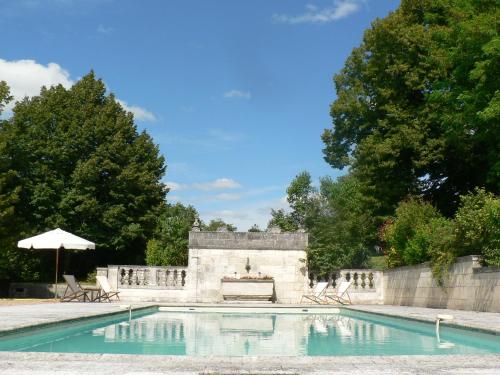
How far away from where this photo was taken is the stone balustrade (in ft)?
72.7

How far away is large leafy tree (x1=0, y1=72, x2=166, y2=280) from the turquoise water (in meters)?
17.1

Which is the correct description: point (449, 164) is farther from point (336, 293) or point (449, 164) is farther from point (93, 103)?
point (93, 103)

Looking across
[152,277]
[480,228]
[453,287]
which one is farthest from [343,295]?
[480,228]

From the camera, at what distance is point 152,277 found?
22.2 meters

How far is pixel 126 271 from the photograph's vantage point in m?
22.3

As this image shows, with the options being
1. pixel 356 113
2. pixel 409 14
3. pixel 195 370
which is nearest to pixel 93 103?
pixel 356 113

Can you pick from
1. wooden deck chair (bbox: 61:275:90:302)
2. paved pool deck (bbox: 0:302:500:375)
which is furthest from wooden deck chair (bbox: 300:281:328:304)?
paved pool deck (bbox: 0:302:500:375)

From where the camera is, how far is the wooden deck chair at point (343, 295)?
20453 millimetres

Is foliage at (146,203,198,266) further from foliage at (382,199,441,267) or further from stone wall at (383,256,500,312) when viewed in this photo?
stone wall at (383,256,500,312)

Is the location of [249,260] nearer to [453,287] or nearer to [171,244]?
[171,244]

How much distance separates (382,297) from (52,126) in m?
20.1

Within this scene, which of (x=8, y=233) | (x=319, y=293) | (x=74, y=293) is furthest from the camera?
(x=8, y=233)

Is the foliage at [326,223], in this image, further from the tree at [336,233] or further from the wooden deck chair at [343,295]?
the wooden deck chair at [343,295]

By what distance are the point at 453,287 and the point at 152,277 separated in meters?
11.7
